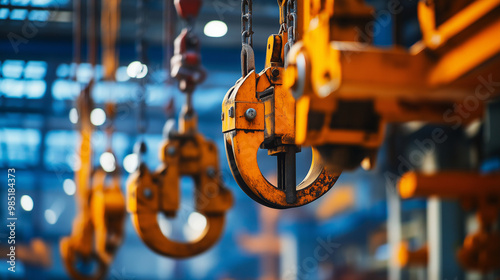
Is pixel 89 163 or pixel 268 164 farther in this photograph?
pixel 268 164

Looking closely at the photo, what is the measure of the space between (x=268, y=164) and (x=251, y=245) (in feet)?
4.59

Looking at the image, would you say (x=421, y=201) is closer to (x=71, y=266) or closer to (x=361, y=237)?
(x=361, y=237)

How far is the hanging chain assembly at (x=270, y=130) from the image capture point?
1771 millimetres

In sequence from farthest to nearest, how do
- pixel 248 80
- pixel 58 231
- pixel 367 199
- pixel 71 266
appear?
pixel 58 231
pixel 367 199
pixel 71 266
pixel 248 80

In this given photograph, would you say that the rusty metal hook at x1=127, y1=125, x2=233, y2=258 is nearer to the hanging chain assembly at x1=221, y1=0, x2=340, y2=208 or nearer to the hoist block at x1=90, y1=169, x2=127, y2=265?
the hoist block at x1=90, y1=169, x2=127, y2=265

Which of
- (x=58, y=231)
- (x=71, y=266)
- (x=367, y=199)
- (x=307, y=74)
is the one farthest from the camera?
(x=58, y=231)

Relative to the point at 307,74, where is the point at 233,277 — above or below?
below

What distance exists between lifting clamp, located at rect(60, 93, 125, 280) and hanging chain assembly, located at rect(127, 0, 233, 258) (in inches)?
36.1

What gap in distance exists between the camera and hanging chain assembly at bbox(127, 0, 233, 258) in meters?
2.94

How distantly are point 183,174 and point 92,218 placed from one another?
1.49 meters

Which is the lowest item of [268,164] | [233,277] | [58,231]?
[233,277]

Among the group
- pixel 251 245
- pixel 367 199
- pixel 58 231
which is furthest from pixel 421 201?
pixel 58 231

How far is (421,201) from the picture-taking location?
7.39 m

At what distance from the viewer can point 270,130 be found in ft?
5.98
